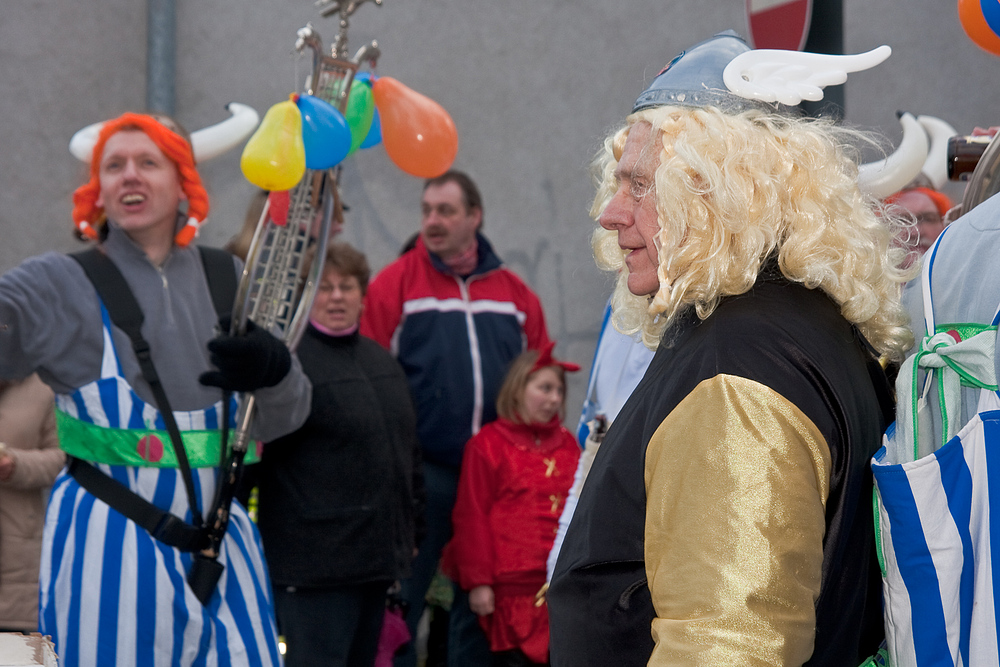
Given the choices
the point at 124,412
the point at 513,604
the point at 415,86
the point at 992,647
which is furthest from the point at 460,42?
the point at 992,647

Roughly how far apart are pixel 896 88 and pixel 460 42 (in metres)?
Answer: 2.65

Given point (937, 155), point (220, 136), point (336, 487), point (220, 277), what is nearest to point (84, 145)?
point (220, 136)

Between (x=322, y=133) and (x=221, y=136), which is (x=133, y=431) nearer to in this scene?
(x=322, y=133)

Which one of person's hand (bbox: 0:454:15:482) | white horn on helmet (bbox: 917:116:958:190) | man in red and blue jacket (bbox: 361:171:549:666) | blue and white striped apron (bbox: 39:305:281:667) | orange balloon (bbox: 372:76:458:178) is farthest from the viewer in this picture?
white horn on helmet (bbox: 917:116:958:190)

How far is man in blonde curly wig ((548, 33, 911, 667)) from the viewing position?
1218mm

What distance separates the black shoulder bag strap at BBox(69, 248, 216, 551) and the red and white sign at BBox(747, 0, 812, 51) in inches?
79.2

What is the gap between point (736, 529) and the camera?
1.21 meters

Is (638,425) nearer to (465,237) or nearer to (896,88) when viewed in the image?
(465,237)

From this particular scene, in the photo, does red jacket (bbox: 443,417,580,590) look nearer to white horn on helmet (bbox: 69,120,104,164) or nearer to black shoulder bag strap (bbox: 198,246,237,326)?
black shoulder bag strap (bbox: 198,246,237,326)

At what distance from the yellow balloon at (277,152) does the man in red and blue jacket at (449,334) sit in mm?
1939

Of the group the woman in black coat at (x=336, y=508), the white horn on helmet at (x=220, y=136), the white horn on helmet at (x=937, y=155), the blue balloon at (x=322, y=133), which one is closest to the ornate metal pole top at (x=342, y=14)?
the blue balloon at (x=322, y=133)

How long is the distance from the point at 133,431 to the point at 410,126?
1114mm

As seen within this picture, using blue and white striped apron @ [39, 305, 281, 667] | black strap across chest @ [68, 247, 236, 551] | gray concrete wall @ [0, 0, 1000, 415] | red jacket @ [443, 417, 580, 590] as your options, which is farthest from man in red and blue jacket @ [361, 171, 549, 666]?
black strap across chest @ [68, 247, 236, 551]

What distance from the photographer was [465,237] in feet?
15.2
